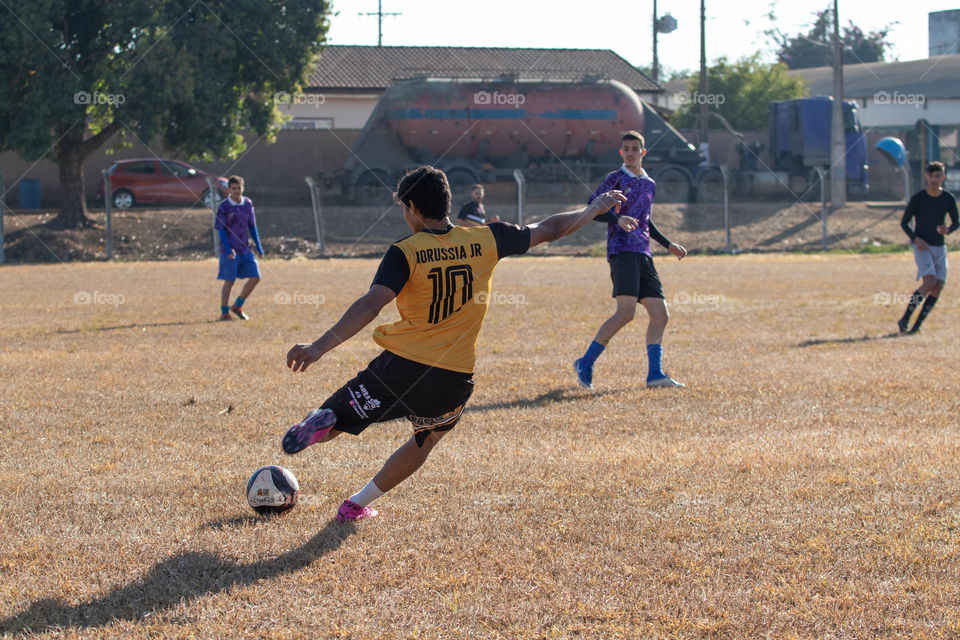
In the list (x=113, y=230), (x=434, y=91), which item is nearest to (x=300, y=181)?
(x=434, y=91)

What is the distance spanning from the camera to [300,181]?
37781mm

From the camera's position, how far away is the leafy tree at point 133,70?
24.6 m

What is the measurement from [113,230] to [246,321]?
16559 mm

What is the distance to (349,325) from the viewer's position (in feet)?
13.3

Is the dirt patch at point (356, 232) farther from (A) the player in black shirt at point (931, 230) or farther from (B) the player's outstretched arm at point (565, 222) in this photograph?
(B) the player's outstretched arm at point (565, 222)

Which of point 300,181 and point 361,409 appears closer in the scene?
point 361,409

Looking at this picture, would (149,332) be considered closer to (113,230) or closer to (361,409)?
(361,409)

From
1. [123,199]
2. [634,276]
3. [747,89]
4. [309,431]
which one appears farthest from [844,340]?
[747,89]

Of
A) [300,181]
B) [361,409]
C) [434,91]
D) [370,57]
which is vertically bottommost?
[361,409]

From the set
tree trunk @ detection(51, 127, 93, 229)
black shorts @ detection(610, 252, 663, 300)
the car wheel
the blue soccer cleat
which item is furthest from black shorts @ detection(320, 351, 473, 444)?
the car wheel

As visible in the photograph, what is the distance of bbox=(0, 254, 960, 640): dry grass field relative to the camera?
3768 mm

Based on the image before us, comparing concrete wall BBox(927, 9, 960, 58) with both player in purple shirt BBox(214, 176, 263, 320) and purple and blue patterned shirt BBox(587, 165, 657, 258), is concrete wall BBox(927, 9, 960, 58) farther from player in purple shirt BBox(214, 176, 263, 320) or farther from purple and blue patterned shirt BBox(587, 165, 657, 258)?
purple and blue patterned shirt BBox(587, 165, 657, 258)

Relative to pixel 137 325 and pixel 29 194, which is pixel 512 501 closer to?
pixel 137 325

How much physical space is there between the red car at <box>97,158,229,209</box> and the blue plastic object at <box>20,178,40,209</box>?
2938 millimetres
